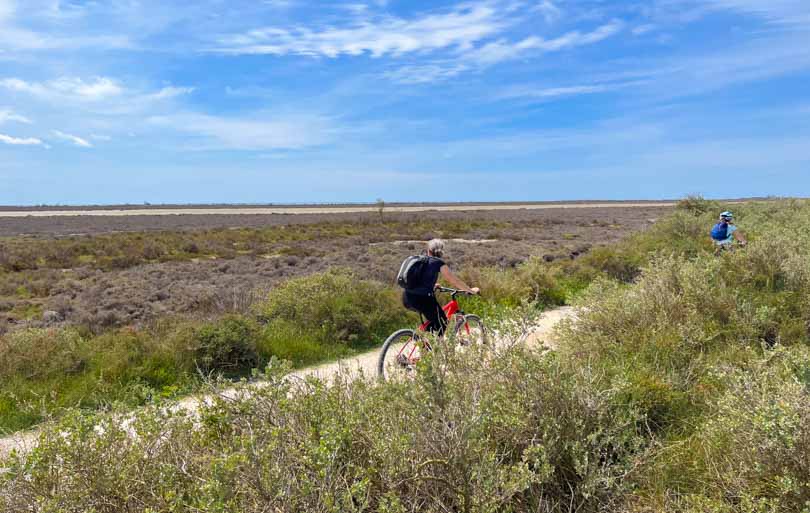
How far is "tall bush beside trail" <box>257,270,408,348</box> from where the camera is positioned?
31.1ft

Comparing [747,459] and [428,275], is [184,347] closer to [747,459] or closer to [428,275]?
[428,275]

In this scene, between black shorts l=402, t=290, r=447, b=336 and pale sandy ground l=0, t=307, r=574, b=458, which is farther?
black shorts l=402, t=290, r=447, b=336

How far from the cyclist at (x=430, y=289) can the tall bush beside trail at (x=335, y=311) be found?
2.88m

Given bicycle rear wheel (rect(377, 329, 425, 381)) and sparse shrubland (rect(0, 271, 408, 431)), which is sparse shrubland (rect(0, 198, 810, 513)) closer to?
bicycle rear wheel (rect(377, 329, 425, 381))

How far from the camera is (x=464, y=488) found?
3002 mm

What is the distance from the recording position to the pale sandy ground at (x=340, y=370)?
3939mm

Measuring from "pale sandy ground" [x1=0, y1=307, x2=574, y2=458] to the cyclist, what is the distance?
93 centimetres

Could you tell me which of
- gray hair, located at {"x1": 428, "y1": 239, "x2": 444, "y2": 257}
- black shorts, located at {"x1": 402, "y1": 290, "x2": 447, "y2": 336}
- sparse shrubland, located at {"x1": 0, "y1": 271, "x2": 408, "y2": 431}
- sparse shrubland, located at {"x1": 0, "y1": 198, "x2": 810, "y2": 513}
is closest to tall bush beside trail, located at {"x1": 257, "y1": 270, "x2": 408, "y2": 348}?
sparse shrubland, located at {"x1": 0, "y1": 271, "x2": 408, "y2": 431}

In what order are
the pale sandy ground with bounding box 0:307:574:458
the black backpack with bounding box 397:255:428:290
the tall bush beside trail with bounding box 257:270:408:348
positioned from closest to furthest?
1. the pale sandy ground with bounding box 0:307:574:458
2. the black backpack with bounding box 397:255:428:290
3. the tall bush beside trail with bounding box 257:270:408:348

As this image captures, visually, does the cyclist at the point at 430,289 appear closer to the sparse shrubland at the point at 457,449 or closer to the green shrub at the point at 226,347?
the sparse shrubland at the point at 457,449

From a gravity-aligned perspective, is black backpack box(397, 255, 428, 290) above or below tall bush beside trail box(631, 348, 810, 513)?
above

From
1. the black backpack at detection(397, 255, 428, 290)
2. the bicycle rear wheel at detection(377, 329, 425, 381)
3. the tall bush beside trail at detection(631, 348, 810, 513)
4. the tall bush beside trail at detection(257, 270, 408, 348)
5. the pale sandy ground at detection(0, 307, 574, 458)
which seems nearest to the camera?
the tall bush beside trail at detection(631, 348, 810, 513)

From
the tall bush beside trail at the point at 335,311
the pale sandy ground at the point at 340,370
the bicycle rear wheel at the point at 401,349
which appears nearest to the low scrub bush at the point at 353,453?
the pale sandy ground at the point at 340,370

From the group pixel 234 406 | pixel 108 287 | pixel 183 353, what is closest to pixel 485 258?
pixel 108 287
